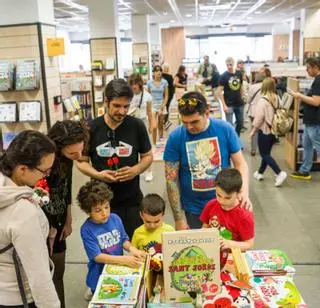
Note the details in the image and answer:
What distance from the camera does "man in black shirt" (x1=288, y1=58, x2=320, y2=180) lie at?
18.4ft

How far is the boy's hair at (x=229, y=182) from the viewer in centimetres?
227

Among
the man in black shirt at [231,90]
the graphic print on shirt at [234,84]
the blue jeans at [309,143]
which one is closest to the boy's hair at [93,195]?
the blue jeans at [309,143]

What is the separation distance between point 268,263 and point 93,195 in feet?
3.37

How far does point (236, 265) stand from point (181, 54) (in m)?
25.2

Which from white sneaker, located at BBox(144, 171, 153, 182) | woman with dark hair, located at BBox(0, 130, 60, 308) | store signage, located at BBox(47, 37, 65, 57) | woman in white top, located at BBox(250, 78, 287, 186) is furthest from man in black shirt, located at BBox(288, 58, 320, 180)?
woman with dark hair, located at BBox(0, 130, 60, 308)

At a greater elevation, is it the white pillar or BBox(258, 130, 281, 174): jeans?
the white pillar

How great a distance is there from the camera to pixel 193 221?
9.13 feet

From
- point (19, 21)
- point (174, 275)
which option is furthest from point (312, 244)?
point (19, 21)

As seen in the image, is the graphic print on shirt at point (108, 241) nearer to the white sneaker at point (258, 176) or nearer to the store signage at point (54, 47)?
the store signage at point (54, 47)

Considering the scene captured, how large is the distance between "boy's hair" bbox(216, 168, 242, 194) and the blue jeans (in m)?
3.90

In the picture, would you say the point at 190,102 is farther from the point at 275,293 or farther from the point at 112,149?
the point at 275,293

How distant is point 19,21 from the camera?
17.6ft

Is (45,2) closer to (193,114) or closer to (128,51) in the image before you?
(193,114)

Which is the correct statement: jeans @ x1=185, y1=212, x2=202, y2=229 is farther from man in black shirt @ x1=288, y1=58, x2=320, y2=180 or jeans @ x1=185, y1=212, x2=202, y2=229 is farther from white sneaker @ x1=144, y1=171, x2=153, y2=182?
white sneaker @ x1=144, y1=171, x2=153, y2=182
